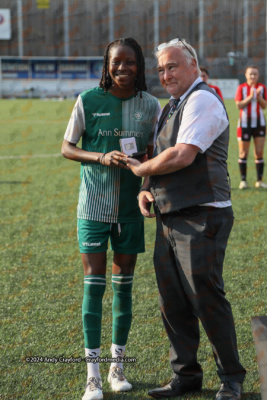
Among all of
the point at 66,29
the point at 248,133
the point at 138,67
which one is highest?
the point at 66,29

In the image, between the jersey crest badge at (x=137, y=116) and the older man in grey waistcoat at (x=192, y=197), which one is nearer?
the older man in grey waistcoat at (x=192, y=197)

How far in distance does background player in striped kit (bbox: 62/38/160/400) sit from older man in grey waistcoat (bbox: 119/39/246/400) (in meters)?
0.21

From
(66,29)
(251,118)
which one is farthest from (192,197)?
(66,29)

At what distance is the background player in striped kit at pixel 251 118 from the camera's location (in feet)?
29.3

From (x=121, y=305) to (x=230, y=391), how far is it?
0.71 m

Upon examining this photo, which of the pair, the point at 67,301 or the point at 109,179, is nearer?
the point at 109,179

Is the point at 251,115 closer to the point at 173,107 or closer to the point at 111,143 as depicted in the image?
the point at 111,143

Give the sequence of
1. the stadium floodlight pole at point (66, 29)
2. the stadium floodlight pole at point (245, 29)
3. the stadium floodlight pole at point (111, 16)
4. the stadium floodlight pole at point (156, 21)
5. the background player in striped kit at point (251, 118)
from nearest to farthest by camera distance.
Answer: the background player in striped kit at point (251, 118), the stadium floodlight pole at point (245, 29), the stadium floodlight pole at point (156, 21), the stadium floodlight pole at point (111, 16), the stadium floodlight pole at point (66, 29)

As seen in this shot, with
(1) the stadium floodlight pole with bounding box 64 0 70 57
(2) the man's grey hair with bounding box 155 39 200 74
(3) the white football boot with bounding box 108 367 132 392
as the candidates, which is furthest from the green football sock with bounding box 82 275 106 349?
(1) the stadium floodlight pole with bounding box 64 0 70 57

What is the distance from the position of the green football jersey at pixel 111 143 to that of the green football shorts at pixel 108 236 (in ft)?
0.11

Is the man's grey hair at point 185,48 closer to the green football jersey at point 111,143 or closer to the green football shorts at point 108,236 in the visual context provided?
the green football jersey at point 111,143

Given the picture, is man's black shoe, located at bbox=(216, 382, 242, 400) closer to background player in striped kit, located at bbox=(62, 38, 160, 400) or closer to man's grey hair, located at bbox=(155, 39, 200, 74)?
background player in striped kit, located at bbox=(62, 38, 160, 400)

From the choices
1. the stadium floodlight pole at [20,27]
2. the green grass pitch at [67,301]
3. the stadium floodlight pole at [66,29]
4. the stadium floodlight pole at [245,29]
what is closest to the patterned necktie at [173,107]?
the green grass pitch at [67,301]

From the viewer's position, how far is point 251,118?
8977mm
